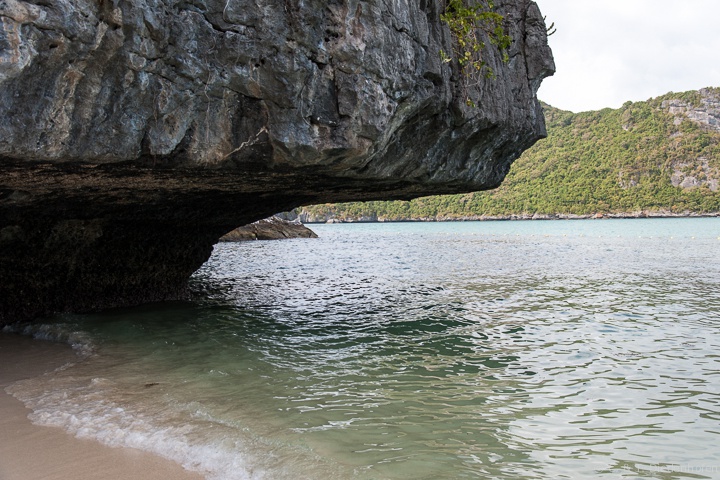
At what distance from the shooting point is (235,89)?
243 inches

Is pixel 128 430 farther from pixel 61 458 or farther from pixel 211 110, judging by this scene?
pixel 211 110

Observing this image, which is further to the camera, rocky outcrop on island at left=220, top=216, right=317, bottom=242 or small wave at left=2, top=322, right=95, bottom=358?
rocky outcrop on island at left=220, top=216, right=317, bottom=242

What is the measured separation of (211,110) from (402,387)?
4.07 meters

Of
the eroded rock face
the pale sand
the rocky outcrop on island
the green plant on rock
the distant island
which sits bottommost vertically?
the rocky outcrop on island

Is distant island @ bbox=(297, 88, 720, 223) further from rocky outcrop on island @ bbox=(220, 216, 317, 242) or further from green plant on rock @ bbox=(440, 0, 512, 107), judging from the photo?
green plant on rock @ bbox=(440, 0, 512, 107)

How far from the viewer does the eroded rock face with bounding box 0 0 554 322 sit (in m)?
5.12

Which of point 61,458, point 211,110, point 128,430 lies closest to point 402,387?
point 128,430

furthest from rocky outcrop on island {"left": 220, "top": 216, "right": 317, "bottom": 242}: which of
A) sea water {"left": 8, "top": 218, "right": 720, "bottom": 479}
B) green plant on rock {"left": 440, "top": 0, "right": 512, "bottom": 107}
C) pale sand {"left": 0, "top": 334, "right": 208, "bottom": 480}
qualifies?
pale sand {"left": 0, "top": 334, "right": 208, "bottom": 480}

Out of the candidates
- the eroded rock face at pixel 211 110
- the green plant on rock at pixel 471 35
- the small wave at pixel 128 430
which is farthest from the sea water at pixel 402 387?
the green plant on rock at pixel 471 35

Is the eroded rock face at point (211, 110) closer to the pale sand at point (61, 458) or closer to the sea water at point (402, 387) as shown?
the sea water at point (402, 387)

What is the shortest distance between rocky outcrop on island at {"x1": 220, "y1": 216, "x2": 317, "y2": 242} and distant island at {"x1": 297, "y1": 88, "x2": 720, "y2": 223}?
7266 cm

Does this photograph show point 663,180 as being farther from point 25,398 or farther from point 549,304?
point 25,398

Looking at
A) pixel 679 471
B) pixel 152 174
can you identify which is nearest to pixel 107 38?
pixel 152 174

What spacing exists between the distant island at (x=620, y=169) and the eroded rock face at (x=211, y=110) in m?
107
